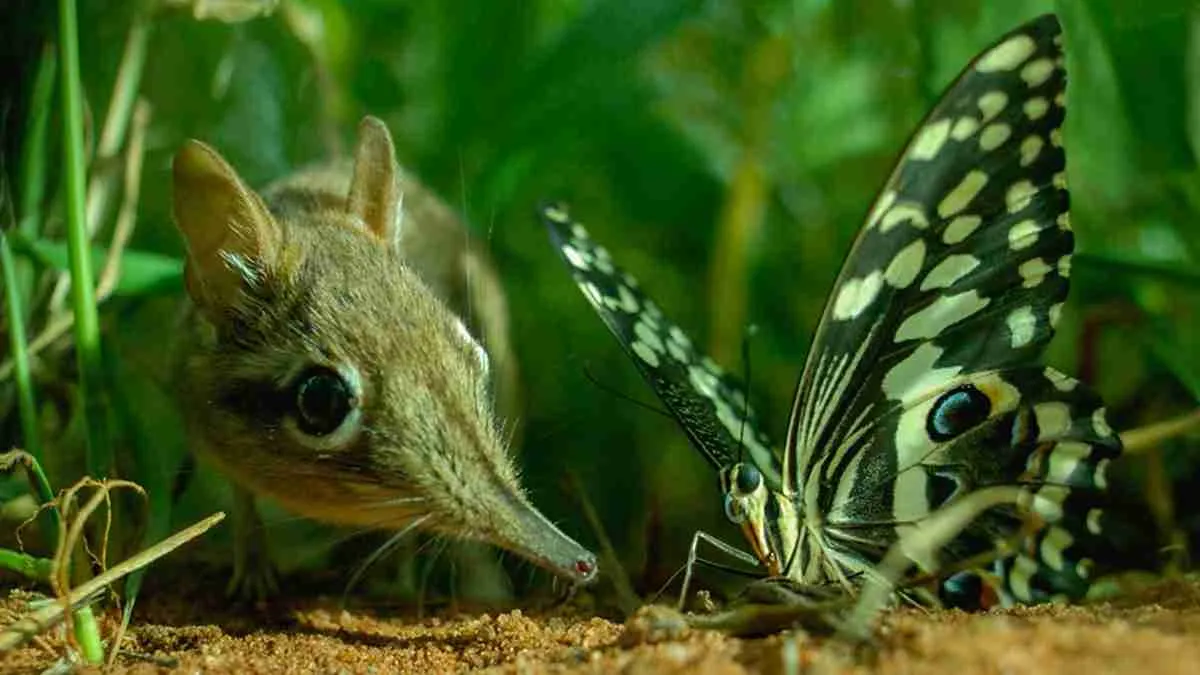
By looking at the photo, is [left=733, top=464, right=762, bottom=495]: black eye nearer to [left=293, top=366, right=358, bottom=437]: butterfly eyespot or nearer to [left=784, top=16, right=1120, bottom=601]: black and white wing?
[left=784, top=16, right=1120, bottom=601]: black and white wing

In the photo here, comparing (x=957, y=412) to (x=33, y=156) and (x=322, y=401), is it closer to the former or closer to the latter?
(x=322, y=401)

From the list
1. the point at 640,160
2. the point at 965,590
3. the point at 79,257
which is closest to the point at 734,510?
the point at 965,590

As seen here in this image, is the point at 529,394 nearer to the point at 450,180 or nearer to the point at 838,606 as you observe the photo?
the point at 450,180

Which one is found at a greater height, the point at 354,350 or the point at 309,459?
the point at 354,350

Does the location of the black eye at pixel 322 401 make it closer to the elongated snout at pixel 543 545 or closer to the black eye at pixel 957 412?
the elongated snout at pixel 543 545

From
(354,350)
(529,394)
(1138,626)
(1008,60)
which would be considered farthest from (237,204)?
(1138,626)

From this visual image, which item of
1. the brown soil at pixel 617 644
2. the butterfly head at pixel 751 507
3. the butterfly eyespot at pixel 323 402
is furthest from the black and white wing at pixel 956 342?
the butterfly eyespot at pixel 323 402
